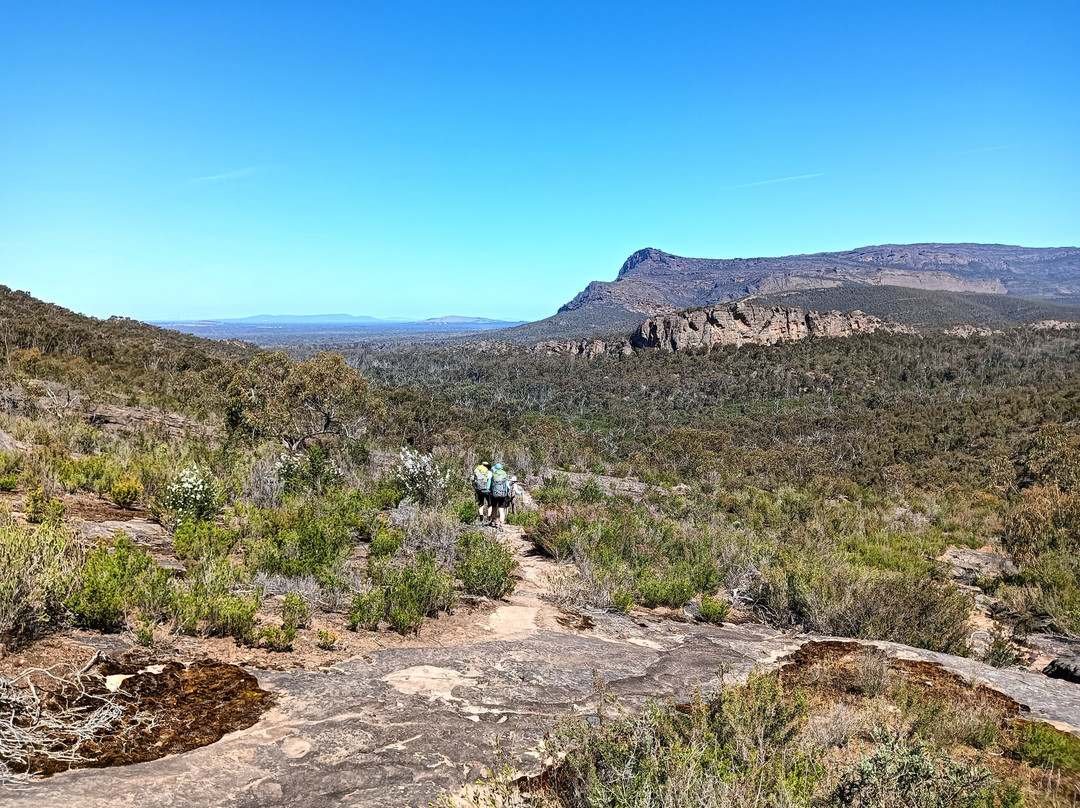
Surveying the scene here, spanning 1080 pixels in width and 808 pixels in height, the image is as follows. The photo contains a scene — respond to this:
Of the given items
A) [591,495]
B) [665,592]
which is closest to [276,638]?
[665,592]

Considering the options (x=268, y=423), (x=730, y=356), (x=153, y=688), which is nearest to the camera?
(x=153, y=688)

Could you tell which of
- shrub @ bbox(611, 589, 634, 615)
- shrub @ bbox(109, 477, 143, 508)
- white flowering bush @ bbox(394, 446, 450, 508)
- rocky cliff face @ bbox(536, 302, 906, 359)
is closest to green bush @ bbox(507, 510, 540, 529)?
white flowering bush @ bbox(394, 446, 450, 508)

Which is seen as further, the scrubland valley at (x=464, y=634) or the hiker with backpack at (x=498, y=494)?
the hiker with backpack at (x=498, y=494)

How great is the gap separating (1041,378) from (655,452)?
5693 centimetres

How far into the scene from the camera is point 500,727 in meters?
3.68

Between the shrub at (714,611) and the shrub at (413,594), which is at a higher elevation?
the shrub at (413,594)

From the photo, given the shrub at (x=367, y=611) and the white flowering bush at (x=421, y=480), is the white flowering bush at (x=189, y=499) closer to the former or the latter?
the shrub at (x=367, y=611)

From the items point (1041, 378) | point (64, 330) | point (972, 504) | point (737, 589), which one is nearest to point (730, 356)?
point (1041, 378)

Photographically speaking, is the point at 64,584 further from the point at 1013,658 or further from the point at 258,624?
the point at 1013,658

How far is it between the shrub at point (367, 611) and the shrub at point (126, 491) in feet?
15.2

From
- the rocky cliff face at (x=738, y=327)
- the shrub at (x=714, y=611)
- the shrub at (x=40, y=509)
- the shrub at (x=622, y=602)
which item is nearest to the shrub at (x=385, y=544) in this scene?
the shrub at (x=622, y=602)

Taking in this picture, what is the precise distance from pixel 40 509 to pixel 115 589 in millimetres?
2984

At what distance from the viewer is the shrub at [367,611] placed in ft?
17.3

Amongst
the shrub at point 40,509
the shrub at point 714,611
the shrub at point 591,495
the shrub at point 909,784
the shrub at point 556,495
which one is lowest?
the shrub at point 591,495
